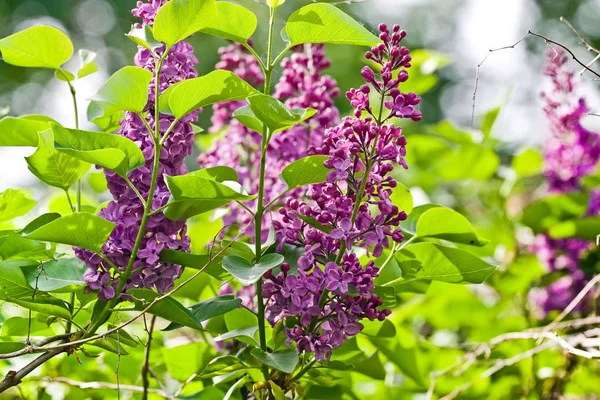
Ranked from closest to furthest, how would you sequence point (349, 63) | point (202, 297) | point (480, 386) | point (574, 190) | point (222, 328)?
point (222, 328)
point (202, 297)
point (480, 386)
point (574, 190)
point (349, 63)

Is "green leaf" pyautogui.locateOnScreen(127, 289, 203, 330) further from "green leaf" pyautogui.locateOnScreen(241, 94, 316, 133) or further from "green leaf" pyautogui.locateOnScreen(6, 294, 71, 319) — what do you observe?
"green leaf" pyautogui.locateOnScreen(241, 94, 316, 133)

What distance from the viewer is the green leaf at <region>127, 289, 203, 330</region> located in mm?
603

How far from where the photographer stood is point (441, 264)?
687 mm

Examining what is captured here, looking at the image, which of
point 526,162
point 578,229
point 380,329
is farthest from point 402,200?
point 526,162

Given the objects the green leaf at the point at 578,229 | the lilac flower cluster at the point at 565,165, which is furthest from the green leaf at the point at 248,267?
the lilac flower cluster at the point at 565,165

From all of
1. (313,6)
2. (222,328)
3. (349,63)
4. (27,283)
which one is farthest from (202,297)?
(349,63)

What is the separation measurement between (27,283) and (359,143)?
0.31m

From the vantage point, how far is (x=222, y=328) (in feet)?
2.51

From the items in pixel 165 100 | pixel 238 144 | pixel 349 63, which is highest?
pixel 165 100

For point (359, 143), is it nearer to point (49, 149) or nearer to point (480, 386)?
point (49, 149)

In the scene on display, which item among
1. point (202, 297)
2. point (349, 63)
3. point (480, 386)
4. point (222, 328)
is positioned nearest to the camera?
point (222, 328)

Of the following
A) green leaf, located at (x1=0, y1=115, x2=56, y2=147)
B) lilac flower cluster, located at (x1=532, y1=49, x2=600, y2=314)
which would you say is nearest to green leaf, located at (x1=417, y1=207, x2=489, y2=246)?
green leaf, located at (x1=0, y1=115, x2=56, y2=147)

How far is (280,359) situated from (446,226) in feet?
0.73

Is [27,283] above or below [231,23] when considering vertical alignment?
below
